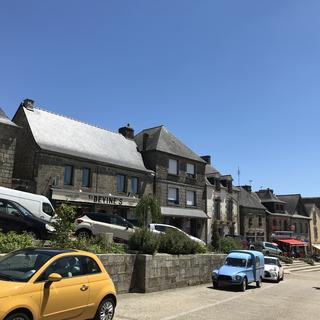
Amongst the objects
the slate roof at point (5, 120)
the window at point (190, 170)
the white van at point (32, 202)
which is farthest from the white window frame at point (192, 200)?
the white van at point (32, 202)

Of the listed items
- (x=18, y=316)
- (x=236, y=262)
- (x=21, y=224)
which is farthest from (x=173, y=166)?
(x=18, y=316)

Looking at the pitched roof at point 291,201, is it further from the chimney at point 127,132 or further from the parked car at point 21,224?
the parked car at point 21,224

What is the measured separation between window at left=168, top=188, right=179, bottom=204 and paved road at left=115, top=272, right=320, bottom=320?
20270 mm

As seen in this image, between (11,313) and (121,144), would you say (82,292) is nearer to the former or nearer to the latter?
(11,313)

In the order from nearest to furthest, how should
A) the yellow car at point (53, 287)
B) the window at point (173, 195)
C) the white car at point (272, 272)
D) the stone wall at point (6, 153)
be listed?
the yellow car at point (53, 287) → the white car at point (272, 272) → the stone wall at point (6, 153) → the window at point (173, 195)

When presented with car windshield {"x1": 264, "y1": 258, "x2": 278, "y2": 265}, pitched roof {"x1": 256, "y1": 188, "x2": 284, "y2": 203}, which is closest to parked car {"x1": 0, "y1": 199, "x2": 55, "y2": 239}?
car windshield {"x1": 264, "y1": 258, "x2": 278, "y2": 265}

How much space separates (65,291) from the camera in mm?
7180

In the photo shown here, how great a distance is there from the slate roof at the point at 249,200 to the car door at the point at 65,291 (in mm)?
45668

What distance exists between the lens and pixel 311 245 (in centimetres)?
6575

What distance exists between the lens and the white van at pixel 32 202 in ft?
56.1

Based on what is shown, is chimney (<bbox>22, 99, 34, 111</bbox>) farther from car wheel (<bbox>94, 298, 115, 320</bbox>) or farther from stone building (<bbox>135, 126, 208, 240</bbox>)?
car wheel (<bbox>94, 298, 115, 320</bbox>)

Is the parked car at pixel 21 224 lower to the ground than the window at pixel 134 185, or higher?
lower

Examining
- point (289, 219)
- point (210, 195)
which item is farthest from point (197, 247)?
point (289, 219)

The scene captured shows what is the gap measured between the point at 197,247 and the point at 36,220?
8.44m
